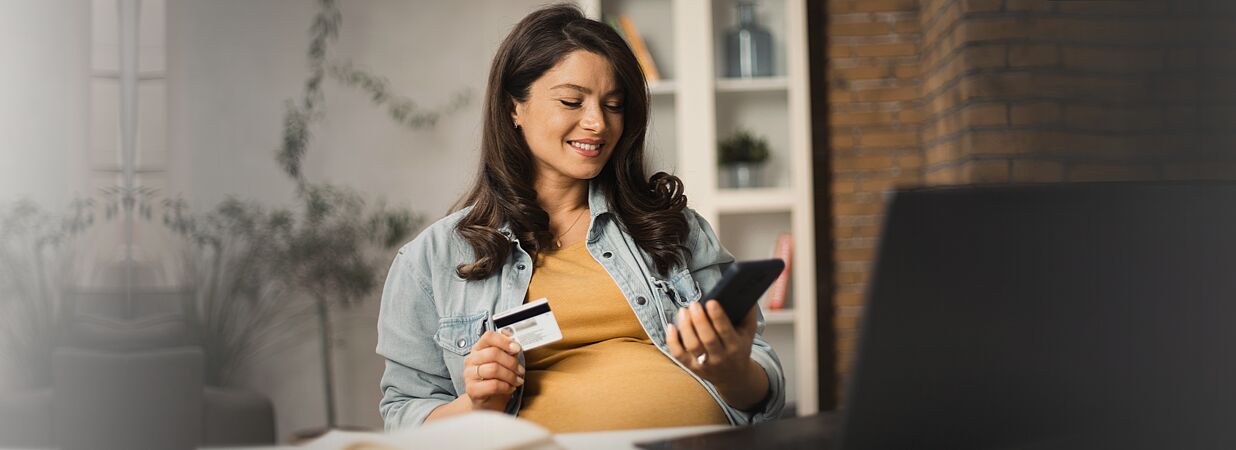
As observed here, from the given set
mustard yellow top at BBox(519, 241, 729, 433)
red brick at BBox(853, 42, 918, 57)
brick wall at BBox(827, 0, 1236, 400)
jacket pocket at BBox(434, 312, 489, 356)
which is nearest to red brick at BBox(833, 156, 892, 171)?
red brick at BBox(853, 42, 918, 57)

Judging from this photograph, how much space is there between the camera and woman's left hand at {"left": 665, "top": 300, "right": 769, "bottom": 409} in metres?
1.01

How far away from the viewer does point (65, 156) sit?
279 cm

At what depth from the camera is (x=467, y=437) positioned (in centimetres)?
73

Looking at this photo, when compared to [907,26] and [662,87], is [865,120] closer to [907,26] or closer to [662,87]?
[907,26]

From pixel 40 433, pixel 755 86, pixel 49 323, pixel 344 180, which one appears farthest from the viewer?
pixel 344 180

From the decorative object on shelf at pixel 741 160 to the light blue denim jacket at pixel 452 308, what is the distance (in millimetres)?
1856

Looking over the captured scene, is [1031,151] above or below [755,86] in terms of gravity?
below

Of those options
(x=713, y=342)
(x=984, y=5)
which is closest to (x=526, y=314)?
(x=713, y=342)

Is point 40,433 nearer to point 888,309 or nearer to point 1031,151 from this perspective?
point 888,309

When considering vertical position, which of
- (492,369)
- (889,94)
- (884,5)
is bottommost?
(492,369)

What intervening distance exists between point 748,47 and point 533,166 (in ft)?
6.29

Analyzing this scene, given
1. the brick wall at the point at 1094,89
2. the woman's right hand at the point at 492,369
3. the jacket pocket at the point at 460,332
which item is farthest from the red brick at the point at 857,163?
the woman's right hand at the point at 492,369

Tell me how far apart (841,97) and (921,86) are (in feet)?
0.95

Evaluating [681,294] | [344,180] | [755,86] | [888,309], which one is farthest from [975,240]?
[344,180]
